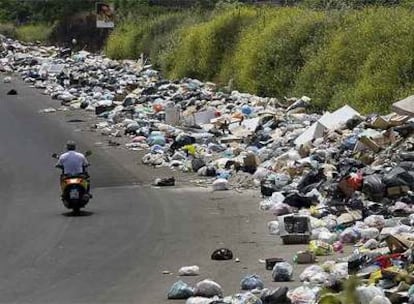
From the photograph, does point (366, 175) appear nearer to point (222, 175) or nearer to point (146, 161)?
point (222, 175)

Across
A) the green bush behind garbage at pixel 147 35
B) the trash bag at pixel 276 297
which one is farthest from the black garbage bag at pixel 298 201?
the green bush behind garbage at pixel 147 35

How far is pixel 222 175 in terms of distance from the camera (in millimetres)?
17203

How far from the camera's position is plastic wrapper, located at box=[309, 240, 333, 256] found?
10773 mm

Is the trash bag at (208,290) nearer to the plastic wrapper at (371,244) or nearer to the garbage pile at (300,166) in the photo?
the garbage pile at (300,166)

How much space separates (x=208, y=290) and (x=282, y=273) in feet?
3.06

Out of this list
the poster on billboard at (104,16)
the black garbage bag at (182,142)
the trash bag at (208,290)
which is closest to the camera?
the trash bag at (208,290)

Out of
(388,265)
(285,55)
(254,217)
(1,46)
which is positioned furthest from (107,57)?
(388,265)

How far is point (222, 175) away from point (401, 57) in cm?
508

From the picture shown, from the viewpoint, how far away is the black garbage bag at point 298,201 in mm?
13414

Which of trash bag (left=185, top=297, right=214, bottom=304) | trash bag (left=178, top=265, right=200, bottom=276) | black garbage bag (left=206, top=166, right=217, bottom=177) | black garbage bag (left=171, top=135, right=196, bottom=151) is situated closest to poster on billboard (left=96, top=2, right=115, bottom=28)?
black garbage bag (left=171, top=135, right=196, bottom=151)

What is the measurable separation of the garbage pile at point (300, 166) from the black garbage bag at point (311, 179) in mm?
20

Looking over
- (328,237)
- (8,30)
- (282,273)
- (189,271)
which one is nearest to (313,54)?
(328,237)

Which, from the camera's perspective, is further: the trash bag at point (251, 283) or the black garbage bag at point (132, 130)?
the black garbage bag at point (132, 130)

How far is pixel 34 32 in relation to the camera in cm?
7925
